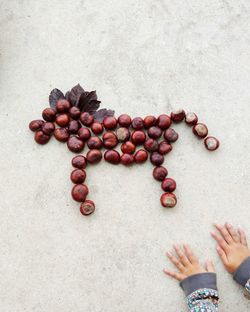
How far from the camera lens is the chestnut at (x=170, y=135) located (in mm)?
1978

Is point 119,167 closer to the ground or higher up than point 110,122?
closer to the ground

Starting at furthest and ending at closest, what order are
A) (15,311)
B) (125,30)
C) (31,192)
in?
(125,30) → (31,192) → (15,311)

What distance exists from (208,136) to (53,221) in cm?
84

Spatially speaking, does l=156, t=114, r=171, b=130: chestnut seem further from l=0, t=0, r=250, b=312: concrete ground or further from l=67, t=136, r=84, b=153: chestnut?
l=67, t=136, r=84, b=153: chestnut

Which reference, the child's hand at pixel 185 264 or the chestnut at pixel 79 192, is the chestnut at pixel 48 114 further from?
the child's hand at pixel 185 264

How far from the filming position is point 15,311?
1794mm

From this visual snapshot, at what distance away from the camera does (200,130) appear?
6.61 feet

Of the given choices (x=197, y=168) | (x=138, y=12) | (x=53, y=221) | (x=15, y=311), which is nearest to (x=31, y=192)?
(x=53, y=221)

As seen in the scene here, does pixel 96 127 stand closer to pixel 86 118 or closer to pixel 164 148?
Answer: pixel 86 118

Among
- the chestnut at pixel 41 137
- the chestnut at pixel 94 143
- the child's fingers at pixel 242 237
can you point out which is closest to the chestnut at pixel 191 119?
the chestnut at pixel 94 143

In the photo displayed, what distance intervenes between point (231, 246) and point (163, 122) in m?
0.64

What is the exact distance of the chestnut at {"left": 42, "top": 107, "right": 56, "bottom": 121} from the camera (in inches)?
77.3

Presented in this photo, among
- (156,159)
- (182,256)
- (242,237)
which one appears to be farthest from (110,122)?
(242,237)

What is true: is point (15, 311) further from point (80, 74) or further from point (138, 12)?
point (138, 12)
